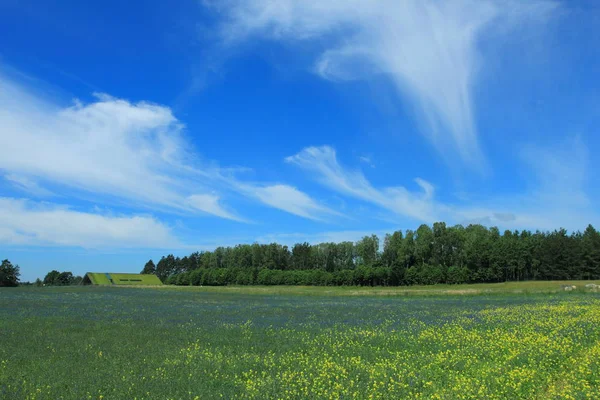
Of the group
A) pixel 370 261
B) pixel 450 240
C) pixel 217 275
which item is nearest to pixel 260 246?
pixel 217 275

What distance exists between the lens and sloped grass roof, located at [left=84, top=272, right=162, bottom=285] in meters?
150

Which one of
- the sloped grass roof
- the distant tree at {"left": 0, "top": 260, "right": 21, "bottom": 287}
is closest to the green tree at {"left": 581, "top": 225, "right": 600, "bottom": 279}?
the sloped grass roof

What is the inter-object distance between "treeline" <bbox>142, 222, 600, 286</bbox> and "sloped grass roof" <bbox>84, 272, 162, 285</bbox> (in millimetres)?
12279

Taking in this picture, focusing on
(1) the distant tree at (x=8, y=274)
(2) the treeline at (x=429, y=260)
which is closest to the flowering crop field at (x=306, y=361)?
(2) the treeline at (x=429, y=260)

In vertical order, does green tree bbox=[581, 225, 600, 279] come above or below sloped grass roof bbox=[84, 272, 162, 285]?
above

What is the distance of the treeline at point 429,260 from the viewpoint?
382 ft

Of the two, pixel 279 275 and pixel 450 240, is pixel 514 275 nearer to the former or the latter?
pixel 450 240

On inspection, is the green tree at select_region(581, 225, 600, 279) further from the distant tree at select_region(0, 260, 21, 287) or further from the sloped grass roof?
the distant tree at select_region(0, 260, 21, 287)

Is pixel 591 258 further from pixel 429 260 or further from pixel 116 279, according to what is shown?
pixel 116 279

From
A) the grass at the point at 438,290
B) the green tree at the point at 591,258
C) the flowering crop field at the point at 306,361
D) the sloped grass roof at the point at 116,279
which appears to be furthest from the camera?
the sloped grass roof at the point at 116,279

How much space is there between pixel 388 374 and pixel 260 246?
16267 cm

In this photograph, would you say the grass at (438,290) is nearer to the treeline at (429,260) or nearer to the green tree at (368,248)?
the treeline at (429,260)

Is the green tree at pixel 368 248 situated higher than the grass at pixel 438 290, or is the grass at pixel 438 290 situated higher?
the green tree at pixel 368 248

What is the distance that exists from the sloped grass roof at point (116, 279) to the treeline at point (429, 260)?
483 inches
